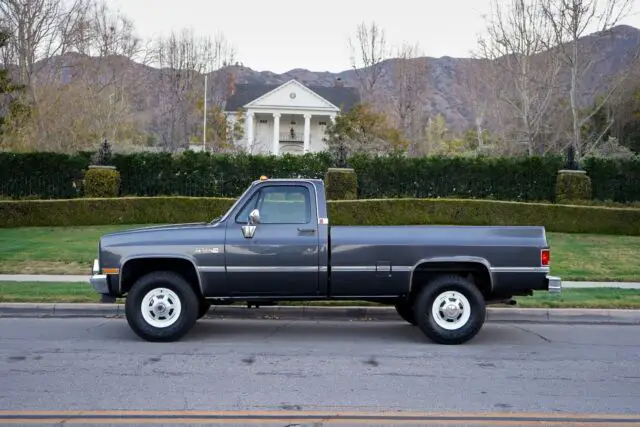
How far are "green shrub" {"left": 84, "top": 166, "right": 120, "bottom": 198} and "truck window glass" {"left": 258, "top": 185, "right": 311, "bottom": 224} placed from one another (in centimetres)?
1724

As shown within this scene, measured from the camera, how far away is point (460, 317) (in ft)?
27.4

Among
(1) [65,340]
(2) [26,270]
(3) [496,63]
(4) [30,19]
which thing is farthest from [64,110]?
(1) [65,340]

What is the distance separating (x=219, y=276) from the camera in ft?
27.0

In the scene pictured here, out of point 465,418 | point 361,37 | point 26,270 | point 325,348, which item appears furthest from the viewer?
point 361,37

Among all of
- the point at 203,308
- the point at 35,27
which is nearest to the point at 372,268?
the point at 203,308

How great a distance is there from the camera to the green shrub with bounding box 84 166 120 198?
24.2 metres

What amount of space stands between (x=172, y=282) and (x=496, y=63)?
30.3 m

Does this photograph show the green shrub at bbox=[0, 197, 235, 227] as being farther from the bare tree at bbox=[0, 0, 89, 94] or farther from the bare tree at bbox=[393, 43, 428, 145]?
the bare tree at bbox=[393, 43, 428, 145]

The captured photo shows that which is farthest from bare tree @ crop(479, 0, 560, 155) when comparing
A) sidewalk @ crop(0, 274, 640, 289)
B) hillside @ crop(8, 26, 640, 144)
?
sidewalk @ crop(0, 274, 640, 289)

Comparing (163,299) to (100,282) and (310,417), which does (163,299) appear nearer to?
(100,282)

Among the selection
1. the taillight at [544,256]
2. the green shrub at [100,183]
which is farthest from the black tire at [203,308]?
the green shrub at [100,183]

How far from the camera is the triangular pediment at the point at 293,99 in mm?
63375

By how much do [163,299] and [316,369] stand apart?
2.32 meters

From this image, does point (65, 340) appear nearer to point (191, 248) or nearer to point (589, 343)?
point (191, 248)
